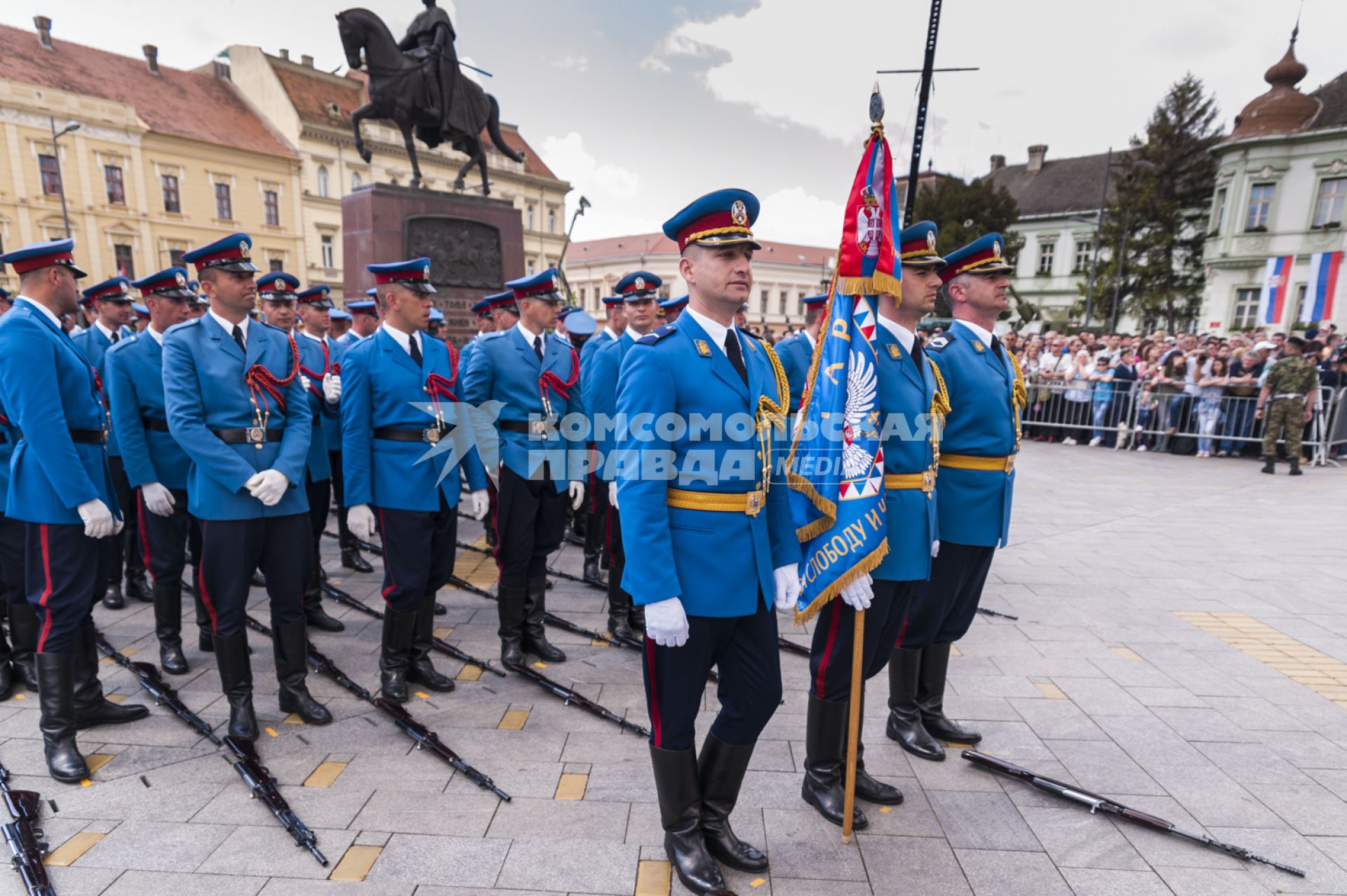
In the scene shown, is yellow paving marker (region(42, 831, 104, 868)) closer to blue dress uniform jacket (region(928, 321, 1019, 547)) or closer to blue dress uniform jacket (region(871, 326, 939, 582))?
blue dress uniform jacket (region(871, 326, 939, 582))

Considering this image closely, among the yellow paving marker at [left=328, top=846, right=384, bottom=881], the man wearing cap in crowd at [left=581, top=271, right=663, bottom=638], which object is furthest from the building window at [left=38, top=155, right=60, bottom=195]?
the yellow paving marker at [left=328, top=846, right=384, bottom=881]

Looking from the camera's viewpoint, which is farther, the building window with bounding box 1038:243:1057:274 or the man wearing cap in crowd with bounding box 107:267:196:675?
the building window with bounding box 1038:243:1057:274

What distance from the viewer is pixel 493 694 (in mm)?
4051

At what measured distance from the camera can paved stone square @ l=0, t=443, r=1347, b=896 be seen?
2.62m

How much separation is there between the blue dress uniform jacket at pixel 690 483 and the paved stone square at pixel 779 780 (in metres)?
0.12

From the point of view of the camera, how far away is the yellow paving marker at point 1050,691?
411 cm

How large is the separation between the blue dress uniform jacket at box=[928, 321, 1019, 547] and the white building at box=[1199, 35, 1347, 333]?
38.6m

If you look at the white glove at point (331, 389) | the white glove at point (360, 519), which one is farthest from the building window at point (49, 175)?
the white glove at point (360, 519)

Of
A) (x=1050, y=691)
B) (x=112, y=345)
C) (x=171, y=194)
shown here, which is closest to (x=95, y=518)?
(x=112, y=345)

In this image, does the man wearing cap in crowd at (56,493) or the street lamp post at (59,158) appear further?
the street lamp post at (59,158)

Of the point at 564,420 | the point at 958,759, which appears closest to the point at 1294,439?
the point at 958,759

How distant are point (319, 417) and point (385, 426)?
2216 millimetres

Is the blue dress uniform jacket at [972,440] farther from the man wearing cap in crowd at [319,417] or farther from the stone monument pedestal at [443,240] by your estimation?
the stone monument pedestal at [443,240]

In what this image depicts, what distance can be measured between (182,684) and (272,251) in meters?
41.5
